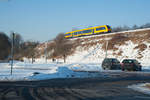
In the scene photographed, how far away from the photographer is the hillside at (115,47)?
52.3m

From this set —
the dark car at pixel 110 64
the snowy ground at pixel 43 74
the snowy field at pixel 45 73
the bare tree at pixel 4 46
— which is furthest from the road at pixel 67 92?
the bare tree at pixel 4 46

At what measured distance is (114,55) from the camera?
56.7 m

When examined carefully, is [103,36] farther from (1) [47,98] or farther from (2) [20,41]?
(1) [47,98]

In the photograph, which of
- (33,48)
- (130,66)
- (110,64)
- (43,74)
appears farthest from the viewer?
(33,48)

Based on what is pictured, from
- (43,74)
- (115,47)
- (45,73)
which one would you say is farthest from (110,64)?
(115,47)

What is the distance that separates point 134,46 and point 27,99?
50079 millimetres

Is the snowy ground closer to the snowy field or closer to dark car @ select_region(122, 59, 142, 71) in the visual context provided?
the snowy field

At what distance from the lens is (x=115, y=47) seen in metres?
60.3

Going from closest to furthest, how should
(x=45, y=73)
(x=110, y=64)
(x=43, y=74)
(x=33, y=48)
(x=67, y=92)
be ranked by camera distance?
(x=67, y=92), (x=43, y=74), (x=45, y=73), (x=110, y=64), (x=33, y=48)

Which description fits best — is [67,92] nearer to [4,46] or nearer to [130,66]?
[130,66]

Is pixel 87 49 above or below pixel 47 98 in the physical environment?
above

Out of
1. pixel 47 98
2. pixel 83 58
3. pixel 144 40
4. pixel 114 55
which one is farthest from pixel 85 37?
pixel 47 98

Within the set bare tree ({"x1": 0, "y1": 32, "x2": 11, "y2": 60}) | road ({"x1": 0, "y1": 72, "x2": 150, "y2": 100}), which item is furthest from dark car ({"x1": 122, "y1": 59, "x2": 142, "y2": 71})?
bare tree ({"x1": 0, "y1": 32, "x2": 11, "y2": 60})

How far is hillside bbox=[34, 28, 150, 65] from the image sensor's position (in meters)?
52.3
